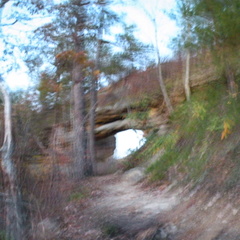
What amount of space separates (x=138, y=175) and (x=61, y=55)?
544cm

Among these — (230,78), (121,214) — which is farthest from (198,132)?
(121,214)

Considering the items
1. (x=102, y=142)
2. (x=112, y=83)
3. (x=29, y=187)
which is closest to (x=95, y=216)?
(x=29, y=187)

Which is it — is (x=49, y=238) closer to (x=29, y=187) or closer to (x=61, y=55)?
(x=29, y=187)

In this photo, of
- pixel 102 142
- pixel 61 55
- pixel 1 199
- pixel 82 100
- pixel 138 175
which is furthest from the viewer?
pixel 102 142

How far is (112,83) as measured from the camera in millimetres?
16078

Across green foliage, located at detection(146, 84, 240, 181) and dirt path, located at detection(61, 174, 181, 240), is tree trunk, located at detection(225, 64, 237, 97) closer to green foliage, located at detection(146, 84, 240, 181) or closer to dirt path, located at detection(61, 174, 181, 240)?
green foliage, located at detection(146, 84, 240, 181)

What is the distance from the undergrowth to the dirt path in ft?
2.33

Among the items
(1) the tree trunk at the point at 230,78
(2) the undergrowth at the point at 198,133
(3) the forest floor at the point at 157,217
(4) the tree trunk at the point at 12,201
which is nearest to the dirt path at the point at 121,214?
(3) the forest floor at the point at 157,217

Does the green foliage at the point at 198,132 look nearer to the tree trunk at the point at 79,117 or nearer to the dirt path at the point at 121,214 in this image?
the dirt path at the point at 121,214

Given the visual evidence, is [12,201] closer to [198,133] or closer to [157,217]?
[157,217]

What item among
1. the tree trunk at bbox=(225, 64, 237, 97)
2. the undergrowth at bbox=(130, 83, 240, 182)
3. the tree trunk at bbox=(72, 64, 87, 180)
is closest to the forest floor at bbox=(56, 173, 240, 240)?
the undergrowth at bbox=(130, 83, 240, 182)

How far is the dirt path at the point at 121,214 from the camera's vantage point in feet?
23.0

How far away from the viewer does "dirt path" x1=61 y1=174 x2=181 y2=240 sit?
7016 millimetres

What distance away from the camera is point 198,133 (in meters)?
9.11
